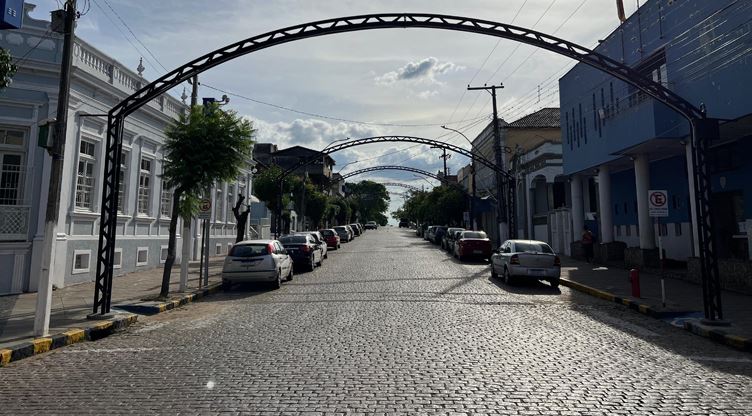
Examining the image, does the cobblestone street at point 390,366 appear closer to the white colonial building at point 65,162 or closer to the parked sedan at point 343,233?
the white colonial building at point 65,162

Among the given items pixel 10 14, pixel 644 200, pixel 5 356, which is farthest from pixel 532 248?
pixel 10 14

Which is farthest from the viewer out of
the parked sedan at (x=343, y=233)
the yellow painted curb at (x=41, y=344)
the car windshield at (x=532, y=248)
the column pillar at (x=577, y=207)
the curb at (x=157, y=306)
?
the parked sedan at (x=343, y=233)

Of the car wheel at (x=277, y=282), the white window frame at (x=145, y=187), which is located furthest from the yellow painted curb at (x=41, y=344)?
the white window frame at (x=145, y=187)

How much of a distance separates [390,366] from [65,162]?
13017 mm

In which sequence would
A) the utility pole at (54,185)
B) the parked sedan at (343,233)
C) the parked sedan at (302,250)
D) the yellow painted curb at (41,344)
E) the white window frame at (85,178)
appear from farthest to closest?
the parked sedan at (343,233) < the parked sedan at (302,250) < the white window frame at (85,178) < the utility pole at (54,185) < the yellow painted curb at (41,344)

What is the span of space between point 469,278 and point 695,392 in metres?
12.5

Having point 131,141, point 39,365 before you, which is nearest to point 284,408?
point 39,365

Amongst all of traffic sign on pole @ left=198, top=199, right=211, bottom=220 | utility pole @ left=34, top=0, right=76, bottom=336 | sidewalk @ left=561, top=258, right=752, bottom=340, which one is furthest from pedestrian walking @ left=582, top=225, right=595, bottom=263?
utility pole @ left=34, top=0, right=76, bottom=336

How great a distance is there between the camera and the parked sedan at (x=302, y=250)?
2093 centimetres

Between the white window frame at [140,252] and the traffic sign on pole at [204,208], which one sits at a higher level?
the traffic sign on pole at [204,208]

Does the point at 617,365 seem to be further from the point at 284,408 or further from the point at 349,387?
the point at 284,408

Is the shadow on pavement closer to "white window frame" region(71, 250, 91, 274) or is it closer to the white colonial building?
the white colonial building

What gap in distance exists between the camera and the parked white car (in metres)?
15.2

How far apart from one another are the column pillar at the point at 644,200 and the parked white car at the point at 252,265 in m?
13.9
